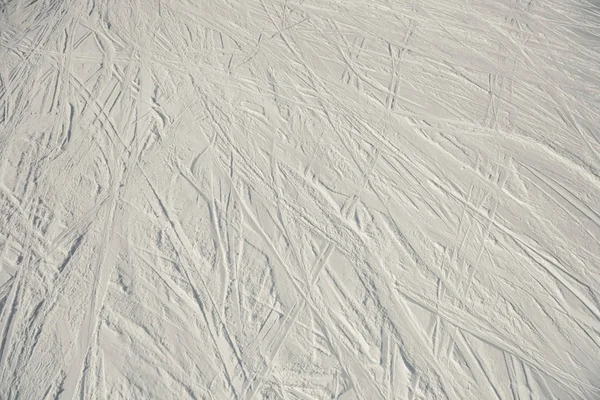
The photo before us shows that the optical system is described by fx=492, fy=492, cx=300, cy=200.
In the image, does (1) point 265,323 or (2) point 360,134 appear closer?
(1) point 265,323

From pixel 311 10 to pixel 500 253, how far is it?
3058mm

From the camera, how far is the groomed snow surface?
3.22m

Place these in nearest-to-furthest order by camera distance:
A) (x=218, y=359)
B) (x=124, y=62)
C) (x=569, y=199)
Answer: (x=218, y=359), (x=569, y=199), (x=124, y=62)

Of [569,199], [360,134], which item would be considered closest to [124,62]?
[360,134]

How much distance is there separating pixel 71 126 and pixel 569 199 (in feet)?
13.6

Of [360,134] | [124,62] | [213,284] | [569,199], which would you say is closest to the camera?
[213,284]

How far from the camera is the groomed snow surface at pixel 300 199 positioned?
3.22 metres

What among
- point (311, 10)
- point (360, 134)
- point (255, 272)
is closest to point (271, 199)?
point (255, 272)

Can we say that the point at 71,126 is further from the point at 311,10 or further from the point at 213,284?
the point at 311,10

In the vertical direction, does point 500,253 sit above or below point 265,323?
above

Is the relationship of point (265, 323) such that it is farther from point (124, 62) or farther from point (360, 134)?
point (124, 62)

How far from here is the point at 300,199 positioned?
3.88m

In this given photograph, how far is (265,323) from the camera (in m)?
3.35

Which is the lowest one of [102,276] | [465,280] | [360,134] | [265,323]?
[102,276]
